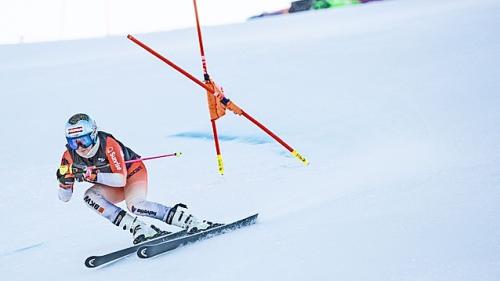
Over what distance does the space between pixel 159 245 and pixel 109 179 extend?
1.84ft

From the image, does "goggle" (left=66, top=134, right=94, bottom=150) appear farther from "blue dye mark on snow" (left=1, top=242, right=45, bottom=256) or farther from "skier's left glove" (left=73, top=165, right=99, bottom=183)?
"blue dye mark on snow" (left=1, top=242, right=45, bottom=256)

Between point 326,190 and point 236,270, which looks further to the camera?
point 326,190

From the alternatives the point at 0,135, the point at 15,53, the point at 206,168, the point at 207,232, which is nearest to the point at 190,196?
the point at 206,168

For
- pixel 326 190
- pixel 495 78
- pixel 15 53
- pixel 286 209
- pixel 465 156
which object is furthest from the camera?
pixel 15 53

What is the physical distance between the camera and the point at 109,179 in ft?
17.4

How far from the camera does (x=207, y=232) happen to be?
5.40 metres

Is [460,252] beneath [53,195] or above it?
above

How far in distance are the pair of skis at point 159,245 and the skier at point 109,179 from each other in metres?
0.07

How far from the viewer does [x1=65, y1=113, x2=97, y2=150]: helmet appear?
509cm

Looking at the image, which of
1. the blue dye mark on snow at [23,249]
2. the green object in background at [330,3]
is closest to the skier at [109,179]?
the blue dye mark on snow at [23,249]

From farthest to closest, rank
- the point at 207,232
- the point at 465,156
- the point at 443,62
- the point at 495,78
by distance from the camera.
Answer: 1. the point at 443,62
2. the point at 495,78
3. the point at 465,156
4. the point at 207,232

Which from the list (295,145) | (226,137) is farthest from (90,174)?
(226,137)

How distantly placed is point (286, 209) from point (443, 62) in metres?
6.98

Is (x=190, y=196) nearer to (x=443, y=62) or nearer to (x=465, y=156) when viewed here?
(x=465, y=156)
